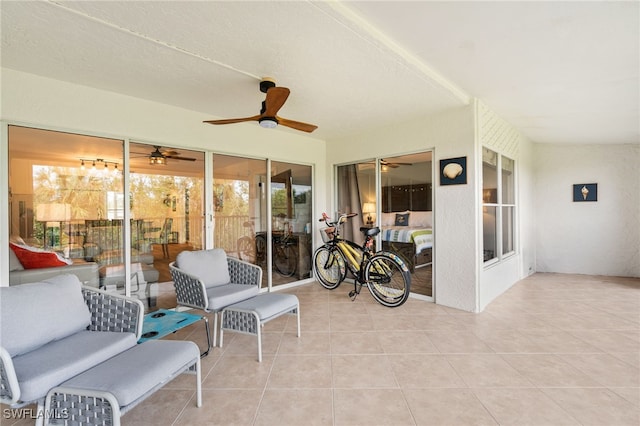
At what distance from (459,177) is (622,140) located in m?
3.70

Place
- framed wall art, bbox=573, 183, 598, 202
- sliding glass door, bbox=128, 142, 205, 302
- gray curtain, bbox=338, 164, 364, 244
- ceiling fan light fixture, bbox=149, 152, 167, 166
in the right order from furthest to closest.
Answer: framed wall art, bbox=573, 183, 598, 202 < gray curtain, bbox=338, 164, 364, 244 < ceiling fan light fixture, bbox=149, 152, 167, 166 < sliding glass door, bbox=128, 142, 205, 302

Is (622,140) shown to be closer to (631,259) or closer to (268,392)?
(631,259)

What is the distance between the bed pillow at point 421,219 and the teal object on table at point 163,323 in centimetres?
314

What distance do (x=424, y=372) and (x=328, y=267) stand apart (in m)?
2.42

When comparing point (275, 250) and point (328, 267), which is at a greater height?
point (275, 250)

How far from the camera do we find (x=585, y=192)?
519 centimetres

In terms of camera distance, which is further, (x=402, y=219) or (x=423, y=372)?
(x=402, y=219)

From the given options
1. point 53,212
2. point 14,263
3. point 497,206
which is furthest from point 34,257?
point 497,206

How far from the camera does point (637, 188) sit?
489cm

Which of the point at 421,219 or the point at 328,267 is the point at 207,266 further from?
the point at 421,219

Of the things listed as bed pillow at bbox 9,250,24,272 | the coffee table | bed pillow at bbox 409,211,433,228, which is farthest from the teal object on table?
bed pillow at bbox 409,211,433,228

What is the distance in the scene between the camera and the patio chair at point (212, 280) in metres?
2.57

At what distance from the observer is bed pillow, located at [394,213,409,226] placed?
178 inches

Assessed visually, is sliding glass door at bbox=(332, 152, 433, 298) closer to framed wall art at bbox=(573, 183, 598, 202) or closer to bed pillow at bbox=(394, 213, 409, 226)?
bed pillow at bbox=(394, 213, 409, 226)
